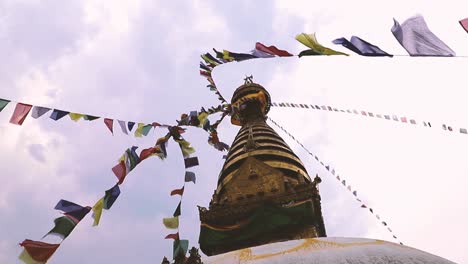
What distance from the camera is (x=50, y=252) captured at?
8.42 metres

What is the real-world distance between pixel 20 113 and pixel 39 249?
3499 mm

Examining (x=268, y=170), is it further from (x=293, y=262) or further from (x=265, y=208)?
(x=293, y=262)

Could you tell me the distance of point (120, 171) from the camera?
10945 mm

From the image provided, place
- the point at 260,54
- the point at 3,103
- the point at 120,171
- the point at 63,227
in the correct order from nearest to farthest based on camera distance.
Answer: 1. the point at 63,227
2. the point at 3,103
3. the point at 120,171
4. the point at 260,54

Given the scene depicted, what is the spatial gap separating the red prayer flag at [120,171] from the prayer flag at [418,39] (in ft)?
23.5

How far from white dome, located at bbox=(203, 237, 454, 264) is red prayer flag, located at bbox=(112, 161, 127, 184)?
304 cm

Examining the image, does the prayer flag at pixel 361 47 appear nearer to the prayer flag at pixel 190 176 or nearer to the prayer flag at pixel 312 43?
the prayer flag at pixel 312 43

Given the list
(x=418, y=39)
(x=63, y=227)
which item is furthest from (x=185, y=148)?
(x=418, y=39)

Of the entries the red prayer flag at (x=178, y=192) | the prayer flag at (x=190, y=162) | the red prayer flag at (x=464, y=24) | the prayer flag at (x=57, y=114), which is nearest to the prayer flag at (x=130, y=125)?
the prayer flag at (x=57, y=114)

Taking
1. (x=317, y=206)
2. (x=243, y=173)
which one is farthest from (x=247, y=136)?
(x=317, y=206)

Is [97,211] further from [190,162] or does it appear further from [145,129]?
[190,162]

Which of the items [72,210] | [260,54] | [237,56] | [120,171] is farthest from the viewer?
[237,56]

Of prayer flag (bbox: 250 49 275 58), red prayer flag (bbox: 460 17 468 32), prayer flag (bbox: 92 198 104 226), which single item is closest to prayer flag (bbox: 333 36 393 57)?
red prayer flag (bbox: 460 17 468 32)

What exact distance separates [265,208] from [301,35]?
6.39 meters
